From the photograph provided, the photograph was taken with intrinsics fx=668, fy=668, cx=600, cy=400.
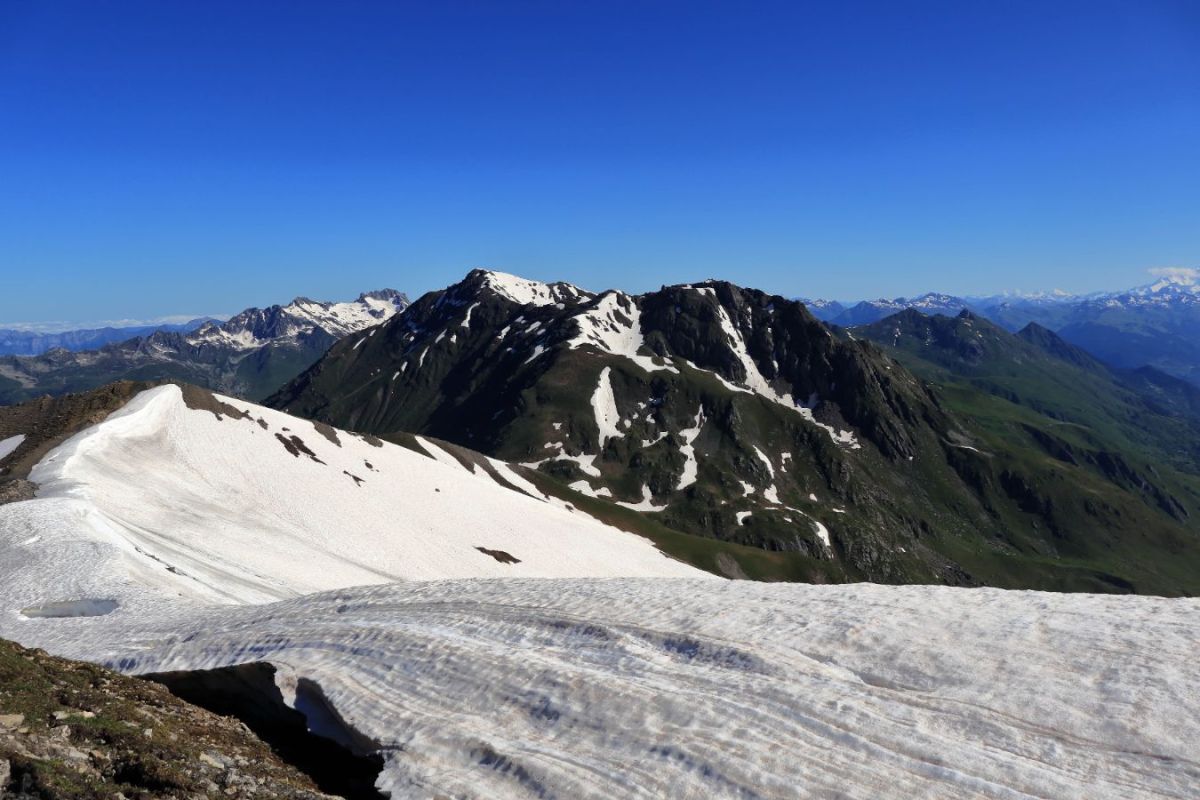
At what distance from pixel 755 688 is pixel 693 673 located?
1554 mm

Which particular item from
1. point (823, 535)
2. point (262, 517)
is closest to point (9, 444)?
point (262, 517)

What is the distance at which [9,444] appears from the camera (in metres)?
58.6

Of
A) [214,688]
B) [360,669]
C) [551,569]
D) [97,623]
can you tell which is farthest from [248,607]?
[551,569]

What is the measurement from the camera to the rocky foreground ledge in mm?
9563

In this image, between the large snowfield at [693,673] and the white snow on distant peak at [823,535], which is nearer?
the large snowfield at [693,673]

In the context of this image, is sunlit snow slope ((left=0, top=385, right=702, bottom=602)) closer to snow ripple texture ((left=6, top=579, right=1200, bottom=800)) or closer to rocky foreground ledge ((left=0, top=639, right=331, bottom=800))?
snow ripple texture ((left=6, top=579, right=1200, bottom=800))

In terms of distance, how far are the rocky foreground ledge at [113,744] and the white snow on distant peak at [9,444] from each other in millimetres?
53824

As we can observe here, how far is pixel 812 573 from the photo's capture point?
140 meters

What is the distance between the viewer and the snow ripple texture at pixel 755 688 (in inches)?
470

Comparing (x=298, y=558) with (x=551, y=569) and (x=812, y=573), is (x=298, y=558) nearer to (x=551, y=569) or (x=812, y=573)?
(x=551, y=569)

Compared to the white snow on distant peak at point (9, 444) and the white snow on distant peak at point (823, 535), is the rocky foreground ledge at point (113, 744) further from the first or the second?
the white snow on distant peak at point (823, 535)

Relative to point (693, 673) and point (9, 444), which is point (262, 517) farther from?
point (693, 673)

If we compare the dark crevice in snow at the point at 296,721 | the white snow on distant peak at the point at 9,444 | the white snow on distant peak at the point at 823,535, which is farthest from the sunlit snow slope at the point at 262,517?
the white snow on distant peak at the point at 823,535

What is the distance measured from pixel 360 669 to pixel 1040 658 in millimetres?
15829
